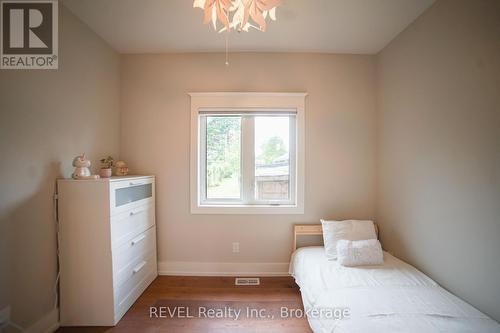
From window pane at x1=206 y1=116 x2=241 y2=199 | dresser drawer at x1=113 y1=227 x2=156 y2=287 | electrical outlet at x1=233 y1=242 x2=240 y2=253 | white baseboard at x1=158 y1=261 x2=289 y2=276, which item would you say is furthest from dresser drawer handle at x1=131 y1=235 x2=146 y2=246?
electrical outlet at x1=233 y1=242 x2=240 y2=253

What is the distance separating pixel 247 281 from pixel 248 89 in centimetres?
222

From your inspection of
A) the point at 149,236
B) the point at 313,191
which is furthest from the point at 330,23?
the point at 149,236

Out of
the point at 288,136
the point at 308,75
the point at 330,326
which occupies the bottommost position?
the point at 330,326

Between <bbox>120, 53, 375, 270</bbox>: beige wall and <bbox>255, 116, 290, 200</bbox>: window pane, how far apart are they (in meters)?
0.26

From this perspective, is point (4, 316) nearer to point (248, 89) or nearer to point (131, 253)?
point (131, 253)

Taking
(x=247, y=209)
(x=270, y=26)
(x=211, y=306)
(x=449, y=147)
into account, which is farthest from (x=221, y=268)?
(x=270, y=26)

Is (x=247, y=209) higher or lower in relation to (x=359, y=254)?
higher

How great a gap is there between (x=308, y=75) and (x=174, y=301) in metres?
2.83

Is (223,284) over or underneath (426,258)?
underneath

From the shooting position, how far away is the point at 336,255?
2059 millimetres

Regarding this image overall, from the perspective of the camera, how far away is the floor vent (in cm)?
227

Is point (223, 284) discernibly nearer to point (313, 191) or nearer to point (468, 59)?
point (313, 191)

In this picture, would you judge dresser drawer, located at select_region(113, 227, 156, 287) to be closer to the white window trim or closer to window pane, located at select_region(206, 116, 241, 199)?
the white window trim

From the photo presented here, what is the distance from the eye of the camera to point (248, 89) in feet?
8.08
